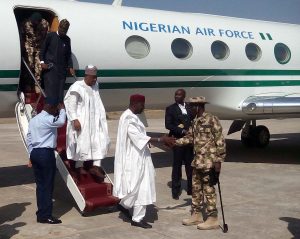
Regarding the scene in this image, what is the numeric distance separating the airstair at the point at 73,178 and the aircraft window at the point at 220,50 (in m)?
4.81

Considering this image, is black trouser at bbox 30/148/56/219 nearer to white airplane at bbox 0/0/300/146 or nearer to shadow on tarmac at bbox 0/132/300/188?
white airplane at bbox 0/0/300/146

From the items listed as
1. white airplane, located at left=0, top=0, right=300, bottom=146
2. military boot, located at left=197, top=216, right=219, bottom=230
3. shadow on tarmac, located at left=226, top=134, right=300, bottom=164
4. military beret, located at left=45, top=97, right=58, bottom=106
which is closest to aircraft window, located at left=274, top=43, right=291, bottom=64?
white airplane, located at left=0, top=0, right=300, bottom=146

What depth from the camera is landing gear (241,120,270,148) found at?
16.1 meters

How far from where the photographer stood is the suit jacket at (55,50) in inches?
341

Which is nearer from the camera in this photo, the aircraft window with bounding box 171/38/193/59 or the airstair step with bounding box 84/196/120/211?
the airstair step with bounding box 84/196/120/211

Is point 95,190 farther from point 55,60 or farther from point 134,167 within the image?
point 55,60

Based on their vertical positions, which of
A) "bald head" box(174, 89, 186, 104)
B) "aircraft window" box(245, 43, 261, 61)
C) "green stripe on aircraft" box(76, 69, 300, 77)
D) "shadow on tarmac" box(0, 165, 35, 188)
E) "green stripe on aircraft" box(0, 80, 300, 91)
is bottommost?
"shadow on tarmac" box(0, 165, 35, 188)

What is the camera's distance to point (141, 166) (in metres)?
6.90

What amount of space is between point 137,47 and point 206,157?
14.9 ft

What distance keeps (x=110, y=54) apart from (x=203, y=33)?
2.94 m

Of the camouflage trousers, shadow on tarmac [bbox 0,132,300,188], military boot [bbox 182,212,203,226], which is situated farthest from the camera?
shadow on tarmac [bbox 0,132,300,188]

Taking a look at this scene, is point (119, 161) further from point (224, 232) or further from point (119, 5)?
point (119, 5)

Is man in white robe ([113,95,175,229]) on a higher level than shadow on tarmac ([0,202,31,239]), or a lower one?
higher

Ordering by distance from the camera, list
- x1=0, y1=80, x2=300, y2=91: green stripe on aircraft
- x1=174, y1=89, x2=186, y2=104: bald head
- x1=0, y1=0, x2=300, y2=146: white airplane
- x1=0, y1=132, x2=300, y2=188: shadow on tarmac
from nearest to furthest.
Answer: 1. x1=174, y1=89, x2=186, y2=104: bald head
2. x1=0, y1=0, x2=300, y2=146: white airplane
3. x1=0, y1=80, x2=300, y2=91: green stripe on aircraft
4. x1=0, y1=132, x2=300, y2=188: shadow on tarmac
